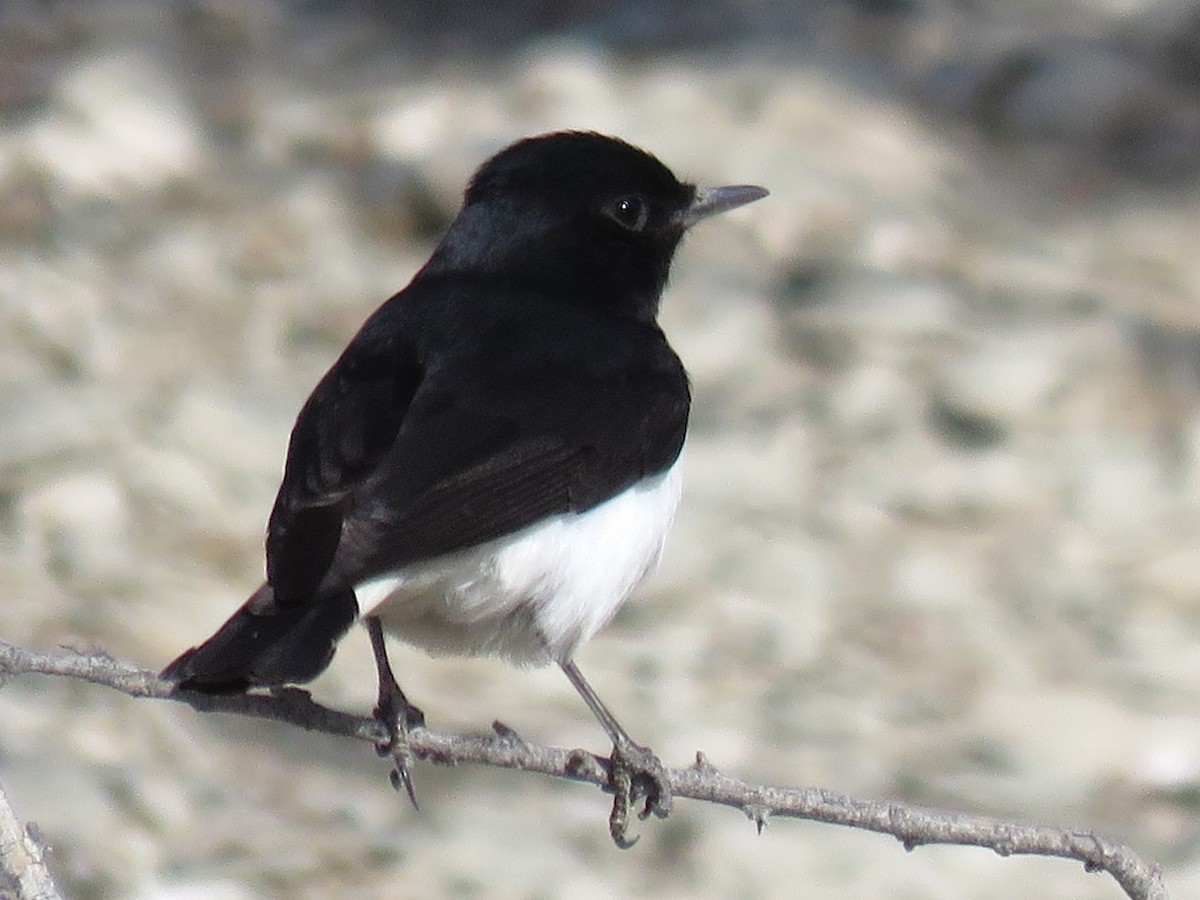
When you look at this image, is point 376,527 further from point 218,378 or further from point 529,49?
point 529,49

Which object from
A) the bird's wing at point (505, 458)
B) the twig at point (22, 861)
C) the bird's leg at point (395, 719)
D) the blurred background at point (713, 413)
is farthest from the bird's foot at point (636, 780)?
the blurred background at point (713, 413)

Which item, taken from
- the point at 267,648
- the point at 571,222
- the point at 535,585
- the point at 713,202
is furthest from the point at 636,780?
the point at 713,202

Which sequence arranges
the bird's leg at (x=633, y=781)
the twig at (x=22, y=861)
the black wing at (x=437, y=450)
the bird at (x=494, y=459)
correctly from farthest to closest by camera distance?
the bird's leg at (x=633, y=781) < the bird at (x=494, y=459) < the black wing at (x=437, y=450) < the twig at (x=22, y=861)

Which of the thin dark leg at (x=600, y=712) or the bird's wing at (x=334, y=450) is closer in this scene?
the bird's wing at (x=334, y=450)

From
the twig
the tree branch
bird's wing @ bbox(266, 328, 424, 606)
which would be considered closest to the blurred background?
bird's wing @ bbox(266, 328, 424, 606)

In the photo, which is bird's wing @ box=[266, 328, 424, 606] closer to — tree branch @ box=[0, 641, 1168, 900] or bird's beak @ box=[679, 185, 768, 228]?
tree branch @ box=[0, 641, 1168, 900]

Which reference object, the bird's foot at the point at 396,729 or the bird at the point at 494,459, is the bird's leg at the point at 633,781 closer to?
the bird at the point at 494,459

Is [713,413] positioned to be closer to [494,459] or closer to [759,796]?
[494,459]
